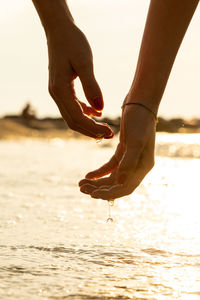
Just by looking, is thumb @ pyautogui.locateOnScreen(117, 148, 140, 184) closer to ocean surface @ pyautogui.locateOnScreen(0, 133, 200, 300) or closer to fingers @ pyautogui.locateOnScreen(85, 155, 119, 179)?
fingers @ pyautogui.locateOnScreen(85, 155, 119, 179)

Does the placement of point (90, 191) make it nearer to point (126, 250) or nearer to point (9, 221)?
point (126, 250)

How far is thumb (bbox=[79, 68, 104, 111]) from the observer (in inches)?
56.8

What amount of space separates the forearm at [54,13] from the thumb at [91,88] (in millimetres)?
132

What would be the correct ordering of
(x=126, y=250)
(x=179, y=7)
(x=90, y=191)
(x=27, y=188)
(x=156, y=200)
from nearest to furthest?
(x=179, y=7)
(x=90, y=191)
(x=126, y=250)
(x=156, y=200)
(x=27, y=188)

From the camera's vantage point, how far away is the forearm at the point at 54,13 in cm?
144

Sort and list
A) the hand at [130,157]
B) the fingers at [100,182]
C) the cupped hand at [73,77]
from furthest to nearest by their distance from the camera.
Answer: the fingers at [100,182] → the hand at [130,157] → the cupped hand at [73,77]

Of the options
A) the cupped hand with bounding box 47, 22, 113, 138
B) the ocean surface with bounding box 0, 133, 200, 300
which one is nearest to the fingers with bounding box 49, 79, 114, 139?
the cupped hand with bounding box 47, 22, 113, 138

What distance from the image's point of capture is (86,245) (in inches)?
118

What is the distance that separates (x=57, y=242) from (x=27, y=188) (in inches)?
119

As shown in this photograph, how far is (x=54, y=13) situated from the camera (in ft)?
4.72

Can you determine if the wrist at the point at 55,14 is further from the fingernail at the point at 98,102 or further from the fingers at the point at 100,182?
the fingers at the point at 100,182

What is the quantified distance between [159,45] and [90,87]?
0.21 metres

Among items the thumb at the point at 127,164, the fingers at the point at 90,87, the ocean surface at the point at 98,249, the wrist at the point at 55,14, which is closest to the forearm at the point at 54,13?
the wrist at the point at 55,14

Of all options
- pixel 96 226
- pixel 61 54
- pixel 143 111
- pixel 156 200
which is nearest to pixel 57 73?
pixel 61 54
